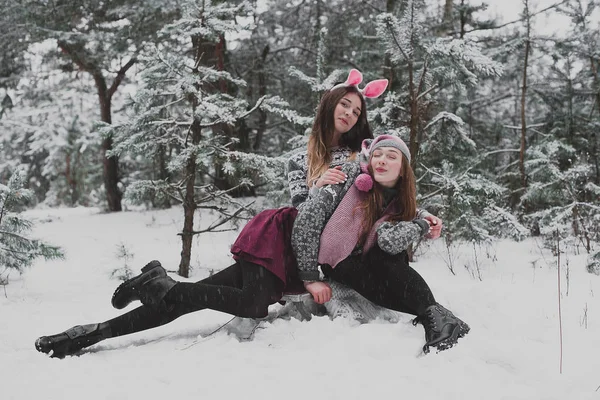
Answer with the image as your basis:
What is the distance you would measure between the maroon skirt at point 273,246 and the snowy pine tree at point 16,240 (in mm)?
2351

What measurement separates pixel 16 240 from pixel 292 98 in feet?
23.9

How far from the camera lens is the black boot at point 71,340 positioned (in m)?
2.54

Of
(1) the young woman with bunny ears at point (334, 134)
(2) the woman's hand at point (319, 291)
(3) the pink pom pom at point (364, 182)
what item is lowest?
(2) the woman's hand at point (319, 291)

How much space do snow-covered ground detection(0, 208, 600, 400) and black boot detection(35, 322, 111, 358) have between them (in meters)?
0.07

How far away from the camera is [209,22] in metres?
4.48

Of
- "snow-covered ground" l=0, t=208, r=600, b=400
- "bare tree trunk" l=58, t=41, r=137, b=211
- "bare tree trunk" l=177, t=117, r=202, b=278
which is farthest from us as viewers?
"bare tree trunk" l=58, t=41, r=137, b=211

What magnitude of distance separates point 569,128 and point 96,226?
9.73 metres

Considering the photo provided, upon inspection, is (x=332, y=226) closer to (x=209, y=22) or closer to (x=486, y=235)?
(x=209, y=22)

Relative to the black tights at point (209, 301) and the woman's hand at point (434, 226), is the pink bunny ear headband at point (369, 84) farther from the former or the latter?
the black tights at point (209, 301)

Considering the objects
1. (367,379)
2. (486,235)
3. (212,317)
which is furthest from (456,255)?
(367,379)

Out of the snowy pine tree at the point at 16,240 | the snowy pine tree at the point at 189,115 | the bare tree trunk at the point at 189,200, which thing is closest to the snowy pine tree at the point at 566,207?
the snowy pine tree at the point at 189,115

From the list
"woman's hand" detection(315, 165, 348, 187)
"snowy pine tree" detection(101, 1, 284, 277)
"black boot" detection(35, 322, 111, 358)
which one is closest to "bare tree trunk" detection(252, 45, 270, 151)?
"snowy pine tree" detection(101, 1, 284, 277)

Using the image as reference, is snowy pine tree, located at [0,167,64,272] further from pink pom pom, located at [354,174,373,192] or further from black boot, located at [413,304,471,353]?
black boot, located at [413,304,471,353]

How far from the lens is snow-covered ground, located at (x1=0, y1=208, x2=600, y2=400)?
6.68ft
